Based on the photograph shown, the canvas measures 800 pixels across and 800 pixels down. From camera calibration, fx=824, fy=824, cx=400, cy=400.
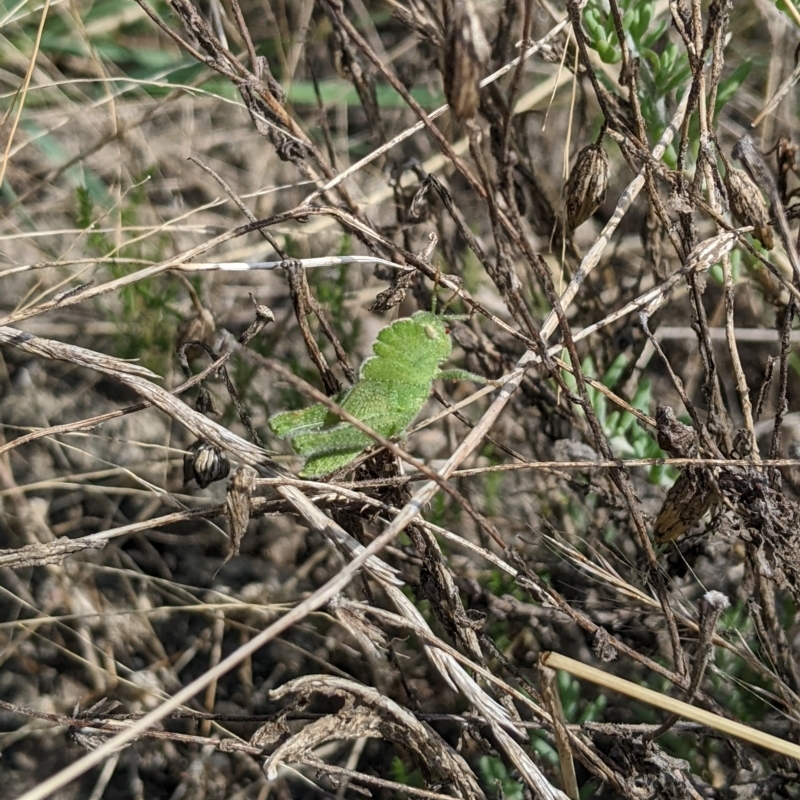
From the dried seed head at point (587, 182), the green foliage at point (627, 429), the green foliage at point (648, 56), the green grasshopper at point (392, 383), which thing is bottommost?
the green foliage at point (627, 429)

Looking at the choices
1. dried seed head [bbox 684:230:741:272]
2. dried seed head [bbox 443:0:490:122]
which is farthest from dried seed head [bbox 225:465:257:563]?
dried seed head [bbox 684:230:741:272]

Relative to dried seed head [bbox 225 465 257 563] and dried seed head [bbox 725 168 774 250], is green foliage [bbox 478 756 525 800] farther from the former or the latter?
dried seed head [bbox 725 168 774 250]

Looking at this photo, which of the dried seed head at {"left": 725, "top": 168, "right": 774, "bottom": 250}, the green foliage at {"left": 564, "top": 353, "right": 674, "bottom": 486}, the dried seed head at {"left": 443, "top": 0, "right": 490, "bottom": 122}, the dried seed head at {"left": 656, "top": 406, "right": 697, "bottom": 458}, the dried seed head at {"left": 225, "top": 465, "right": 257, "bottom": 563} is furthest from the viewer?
the green foliage at {"left": 564, "top": 353, "right": 674, "bottom": 486}

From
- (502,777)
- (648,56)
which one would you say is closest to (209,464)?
(502,777)

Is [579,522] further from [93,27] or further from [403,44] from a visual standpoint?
[93,27]

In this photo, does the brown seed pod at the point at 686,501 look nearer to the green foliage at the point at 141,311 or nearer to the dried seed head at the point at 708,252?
the dried seed head at the point at 708,252

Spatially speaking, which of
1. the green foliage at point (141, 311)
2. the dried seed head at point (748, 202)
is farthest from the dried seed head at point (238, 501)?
the green foliage at point (141, 311)
